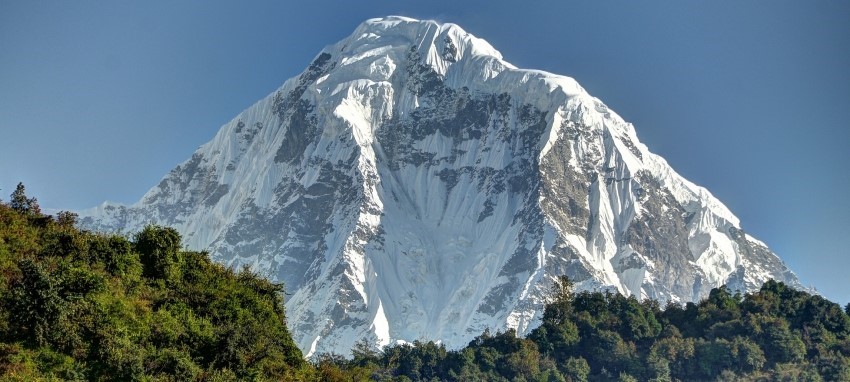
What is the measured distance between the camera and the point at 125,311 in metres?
63.1

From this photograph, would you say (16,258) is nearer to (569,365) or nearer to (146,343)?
(146,343)

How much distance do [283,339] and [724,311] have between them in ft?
278

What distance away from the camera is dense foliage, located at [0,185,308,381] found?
2271 inches

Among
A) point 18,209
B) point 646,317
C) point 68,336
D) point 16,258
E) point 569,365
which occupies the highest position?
point 646,317

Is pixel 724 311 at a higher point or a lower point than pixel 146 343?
higher

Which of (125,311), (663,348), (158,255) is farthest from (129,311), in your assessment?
(663,348)

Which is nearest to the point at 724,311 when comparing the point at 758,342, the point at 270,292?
the point at 758,342

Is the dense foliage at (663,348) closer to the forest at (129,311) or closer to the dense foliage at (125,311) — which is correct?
the forest at (129,311)

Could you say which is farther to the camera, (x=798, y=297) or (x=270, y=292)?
(x=798, y=297)

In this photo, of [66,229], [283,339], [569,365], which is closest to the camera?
[66,229]

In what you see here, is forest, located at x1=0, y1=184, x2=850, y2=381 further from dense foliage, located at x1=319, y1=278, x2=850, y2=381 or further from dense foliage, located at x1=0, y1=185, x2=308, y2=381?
dense foliage, located at x1=319, y1=278, x2=850, y2=381

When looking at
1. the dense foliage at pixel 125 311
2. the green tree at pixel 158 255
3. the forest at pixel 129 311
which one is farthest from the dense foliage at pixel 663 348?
the green tree at pixel 158 255

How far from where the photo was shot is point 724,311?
146500mm

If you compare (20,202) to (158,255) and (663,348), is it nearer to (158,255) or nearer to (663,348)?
(158,255)
